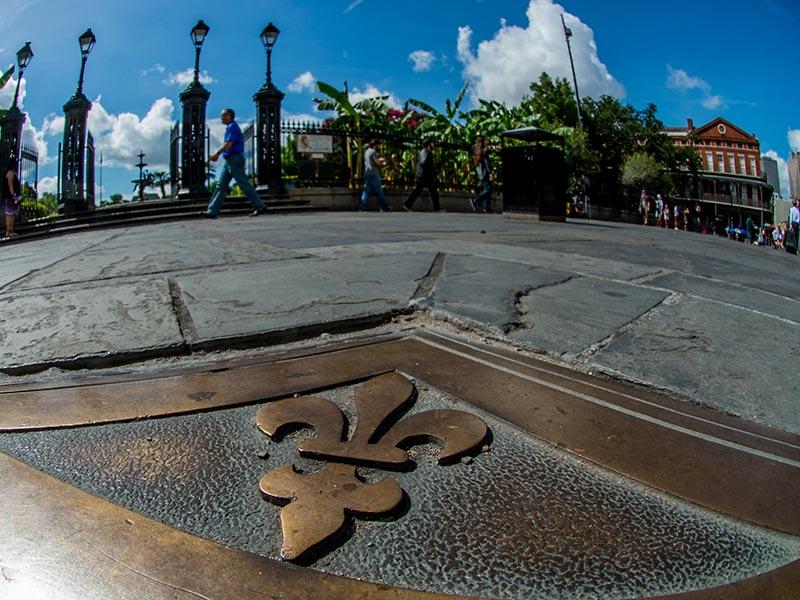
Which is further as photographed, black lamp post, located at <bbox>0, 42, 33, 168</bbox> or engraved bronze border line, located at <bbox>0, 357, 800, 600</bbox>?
black lamp post, located at <bbox>0, 42, 33, 168</bbox>

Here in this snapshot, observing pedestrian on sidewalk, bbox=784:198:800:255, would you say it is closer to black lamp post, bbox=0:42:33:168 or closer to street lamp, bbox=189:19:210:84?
street lamp, bbox=189:19:210:84

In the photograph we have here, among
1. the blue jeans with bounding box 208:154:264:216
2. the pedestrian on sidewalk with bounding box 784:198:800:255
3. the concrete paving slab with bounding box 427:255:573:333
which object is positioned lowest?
the concrete paving slab with bounding box 427:255:573:333

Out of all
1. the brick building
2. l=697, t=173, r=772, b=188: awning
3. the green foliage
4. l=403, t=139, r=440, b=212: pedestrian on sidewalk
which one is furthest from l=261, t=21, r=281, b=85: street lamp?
l=697, t=173, r=772, b=188: awning

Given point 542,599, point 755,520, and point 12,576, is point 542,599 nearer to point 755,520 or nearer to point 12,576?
point 755,520

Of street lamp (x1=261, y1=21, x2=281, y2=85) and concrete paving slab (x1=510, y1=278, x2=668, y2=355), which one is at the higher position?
street lamp (x1=261, y1=21, x2=281, y2=85)

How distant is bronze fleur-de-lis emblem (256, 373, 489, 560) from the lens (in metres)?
0.81

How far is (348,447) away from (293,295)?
120cm

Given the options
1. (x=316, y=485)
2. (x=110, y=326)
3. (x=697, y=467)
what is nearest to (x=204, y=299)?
(x=110, y=326)

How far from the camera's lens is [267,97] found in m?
14.5

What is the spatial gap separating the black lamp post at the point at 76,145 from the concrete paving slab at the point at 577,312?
17038 millimetres

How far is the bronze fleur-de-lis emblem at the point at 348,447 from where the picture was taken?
0.81 meters

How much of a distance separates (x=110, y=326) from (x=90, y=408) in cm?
65

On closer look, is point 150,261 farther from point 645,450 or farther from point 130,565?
point 645,450

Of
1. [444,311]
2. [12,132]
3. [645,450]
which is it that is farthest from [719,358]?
[12,132]
